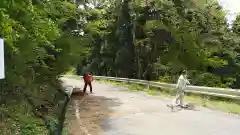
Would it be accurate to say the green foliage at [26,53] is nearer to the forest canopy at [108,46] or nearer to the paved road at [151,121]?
the forest canopy at [108,46]

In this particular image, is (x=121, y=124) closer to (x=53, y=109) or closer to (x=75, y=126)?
(x=75, y=126)

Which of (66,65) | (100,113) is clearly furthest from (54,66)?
(100,113)

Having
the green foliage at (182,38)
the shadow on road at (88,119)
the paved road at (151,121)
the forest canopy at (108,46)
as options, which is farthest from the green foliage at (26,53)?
the green foliage at (182,38)

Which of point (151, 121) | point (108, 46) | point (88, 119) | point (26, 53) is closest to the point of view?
point (26, 53)

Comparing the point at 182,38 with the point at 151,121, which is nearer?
the point at 151,121

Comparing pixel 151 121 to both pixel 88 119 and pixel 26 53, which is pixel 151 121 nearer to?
pixel 88 119

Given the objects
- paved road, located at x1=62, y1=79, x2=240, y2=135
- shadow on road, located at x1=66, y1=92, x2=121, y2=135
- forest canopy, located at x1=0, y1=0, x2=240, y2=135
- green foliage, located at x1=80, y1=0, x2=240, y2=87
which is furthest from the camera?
green foliage, located at x1=80, y1=0, x2=240, y2=87

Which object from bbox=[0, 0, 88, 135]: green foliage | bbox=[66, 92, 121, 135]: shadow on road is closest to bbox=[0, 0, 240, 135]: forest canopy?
bbox=[0, 0, 88, 135]: green foliage

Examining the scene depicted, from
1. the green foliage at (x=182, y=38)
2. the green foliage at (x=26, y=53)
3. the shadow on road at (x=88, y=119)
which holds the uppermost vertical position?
the green foliage at (x=182, y=38)

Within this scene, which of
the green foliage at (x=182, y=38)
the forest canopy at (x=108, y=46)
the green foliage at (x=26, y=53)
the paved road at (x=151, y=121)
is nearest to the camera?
the green foliage at (x=26, y=53)

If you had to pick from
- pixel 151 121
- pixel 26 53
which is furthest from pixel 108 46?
pixel 26 53

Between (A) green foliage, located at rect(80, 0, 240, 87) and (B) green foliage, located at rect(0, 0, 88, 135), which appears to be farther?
(A) green foliage, located at rect(80, 0, 240, 87)

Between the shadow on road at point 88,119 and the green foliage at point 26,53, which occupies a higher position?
the green foliage at point 26,53

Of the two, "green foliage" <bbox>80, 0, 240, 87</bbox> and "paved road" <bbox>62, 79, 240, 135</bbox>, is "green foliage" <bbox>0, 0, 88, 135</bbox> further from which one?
"green foliage" <bbox>80, 0, 240, 87</bbox>
